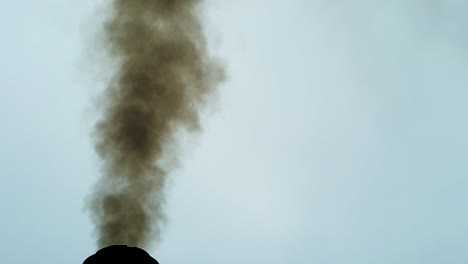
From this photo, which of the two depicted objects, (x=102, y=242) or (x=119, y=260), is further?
(x=102, y=242)

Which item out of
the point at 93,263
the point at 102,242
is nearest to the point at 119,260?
the point at 93,263

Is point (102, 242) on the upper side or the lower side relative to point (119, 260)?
upper

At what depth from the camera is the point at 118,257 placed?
850cm

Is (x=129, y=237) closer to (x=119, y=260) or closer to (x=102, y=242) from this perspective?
(x=102, y=242)

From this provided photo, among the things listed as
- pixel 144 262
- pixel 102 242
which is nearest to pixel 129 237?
pixel 102 242

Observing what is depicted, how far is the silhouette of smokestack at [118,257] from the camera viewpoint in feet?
27.8

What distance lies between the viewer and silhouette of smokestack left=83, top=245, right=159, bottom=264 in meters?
8.47

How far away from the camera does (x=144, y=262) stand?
8.68 meters

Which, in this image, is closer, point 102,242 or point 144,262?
point 144,262

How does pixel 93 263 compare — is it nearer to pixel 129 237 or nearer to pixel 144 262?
pixel 144 262

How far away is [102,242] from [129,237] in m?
0.76

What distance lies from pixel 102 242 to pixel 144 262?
4669mm

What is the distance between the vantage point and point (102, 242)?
12.9 meters

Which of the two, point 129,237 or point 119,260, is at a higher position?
point 129,237
